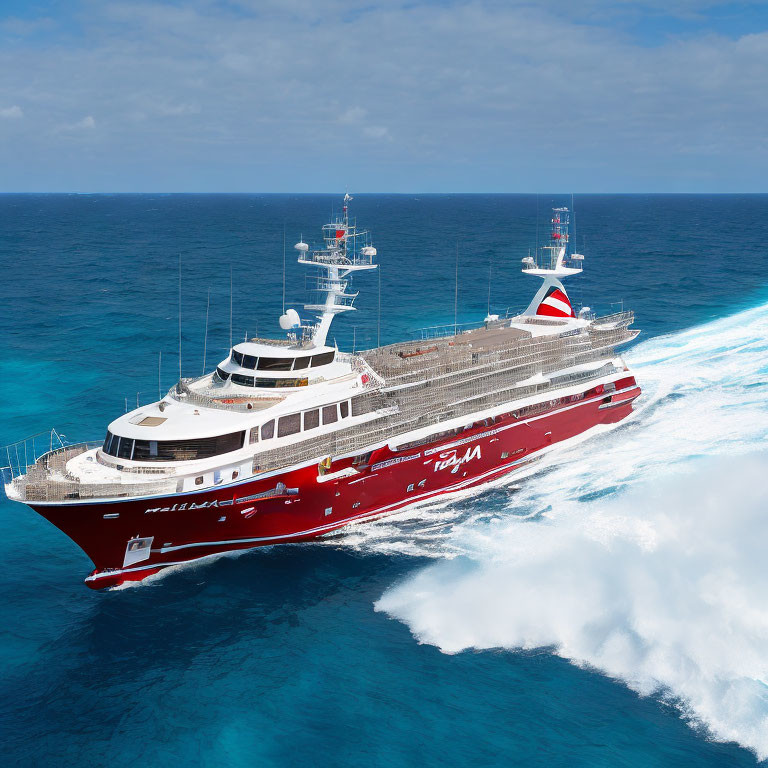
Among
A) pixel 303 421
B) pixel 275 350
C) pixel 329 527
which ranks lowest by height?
pixel 329 527

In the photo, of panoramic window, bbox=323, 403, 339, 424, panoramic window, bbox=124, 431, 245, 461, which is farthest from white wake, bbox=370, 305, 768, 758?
panoramic window, bbox=124, 431, 245, 461

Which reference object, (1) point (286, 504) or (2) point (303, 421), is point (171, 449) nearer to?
(1) point (286, 504)

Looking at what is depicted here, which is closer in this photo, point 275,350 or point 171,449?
point 171,449

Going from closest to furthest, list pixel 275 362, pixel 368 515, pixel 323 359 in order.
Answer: pixel 275 362 → pixel 323 359 → pixel 368 515

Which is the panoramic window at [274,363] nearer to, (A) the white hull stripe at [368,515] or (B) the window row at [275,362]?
(B) the window row at [275,362]

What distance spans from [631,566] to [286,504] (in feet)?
38.4

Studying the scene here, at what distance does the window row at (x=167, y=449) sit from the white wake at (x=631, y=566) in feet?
21.9

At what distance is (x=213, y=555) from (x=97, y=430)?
1288 centimetres

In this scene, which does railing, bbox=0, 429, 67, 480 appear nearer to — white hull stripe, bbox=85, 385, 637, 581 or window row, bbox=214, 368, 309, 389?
window row, bbox=214, 368, 309, 389

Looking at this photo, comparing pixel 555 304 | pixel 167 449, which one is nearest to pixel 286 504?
pixel 167 449

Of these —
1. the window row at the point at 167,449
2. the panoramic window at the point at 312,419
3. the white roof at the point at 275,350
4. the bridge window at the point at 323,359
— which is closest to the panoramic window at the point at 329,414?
the panoramic window at the point at 312,419

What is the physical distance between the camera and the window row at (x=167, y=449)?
82.0 ft

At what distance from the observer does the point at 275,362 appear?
2800 cm

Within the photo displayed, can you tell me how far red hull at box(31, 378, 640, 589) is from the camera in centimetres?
2409
